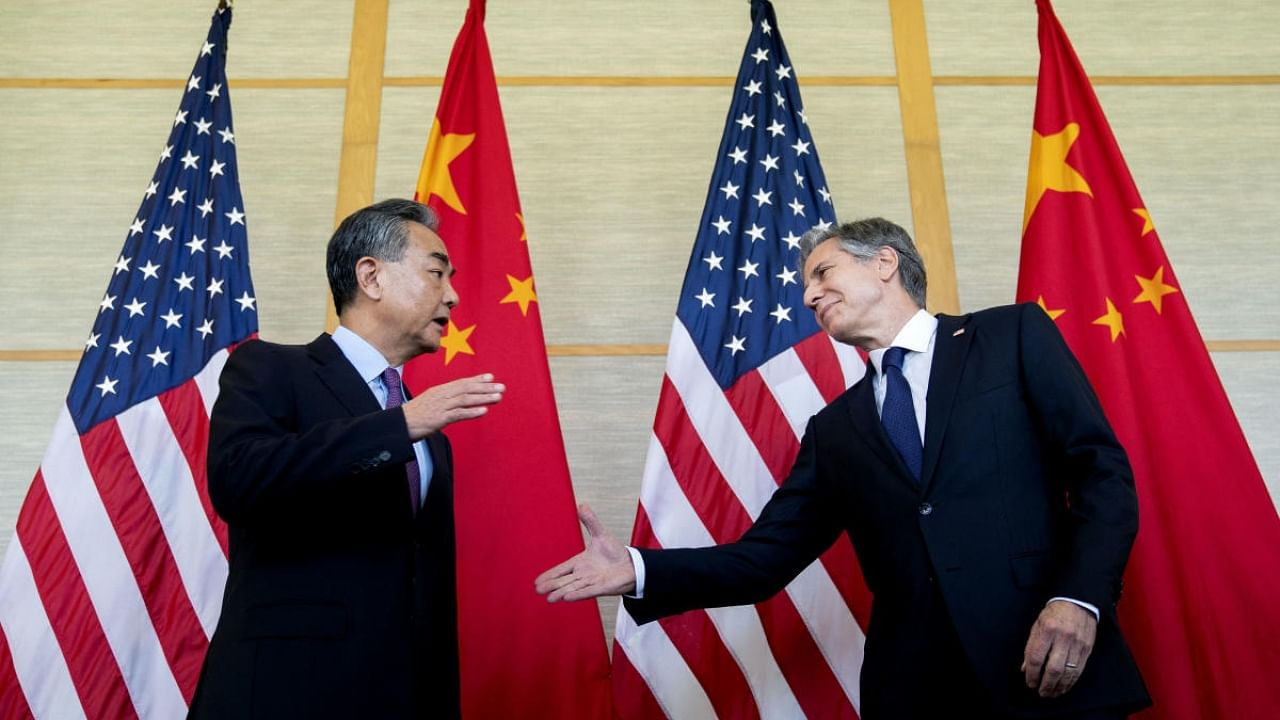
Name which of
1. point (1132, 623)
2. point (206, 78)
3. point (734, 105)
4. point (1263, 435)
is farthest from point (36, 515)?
point (1263, 435)

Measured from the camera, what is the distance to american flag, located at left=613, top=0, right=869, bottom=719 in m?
2.83

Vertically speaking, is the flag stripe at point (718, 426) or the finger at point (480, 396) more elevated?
the finger at point (480, 396)

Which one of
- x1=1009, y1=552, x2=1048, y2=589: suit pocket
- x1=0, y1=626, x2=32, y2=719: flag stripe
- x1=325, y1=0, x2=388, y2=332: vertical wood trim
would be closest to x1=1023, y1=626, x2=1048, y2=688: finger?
x1=1009, y1=552, x2=1048, y2=589: suit pocket

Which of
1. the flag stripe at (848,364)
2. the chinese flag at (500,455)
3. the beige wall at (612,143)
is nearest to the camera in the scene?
the chinese flag at (500,455)

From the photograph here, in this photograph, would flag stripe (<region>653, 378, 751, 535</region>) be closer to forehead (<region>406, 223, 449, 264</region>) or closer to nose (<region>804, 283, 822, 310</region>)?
nose (<region>804, 283, 822, 310</region>)

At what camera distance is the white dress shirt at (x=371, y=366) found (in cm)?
228

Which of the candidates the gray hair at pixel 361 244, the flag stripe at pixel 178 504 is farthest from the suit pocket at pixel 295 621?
the flag stripe at pixel 178 504

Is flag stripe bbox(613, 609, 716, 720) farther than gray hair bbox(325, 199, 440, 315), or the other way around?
flag stripe bbox(613, 609, 716, 720)

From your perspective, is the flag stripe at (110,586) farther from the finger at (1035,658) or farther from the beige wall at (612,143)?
the finger at (1035,658)

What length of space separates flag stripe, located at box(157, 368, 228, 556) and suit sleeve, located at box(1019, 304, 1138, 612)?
6.27ft

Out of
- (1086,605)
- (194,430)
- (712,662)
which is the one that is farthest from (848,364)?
(194,430)

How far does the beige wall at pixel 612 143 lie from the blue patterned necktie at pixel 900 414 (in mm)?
1131

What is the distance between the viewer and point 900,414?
92.8 inches

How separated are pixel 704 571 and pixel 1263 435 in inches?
76.7
